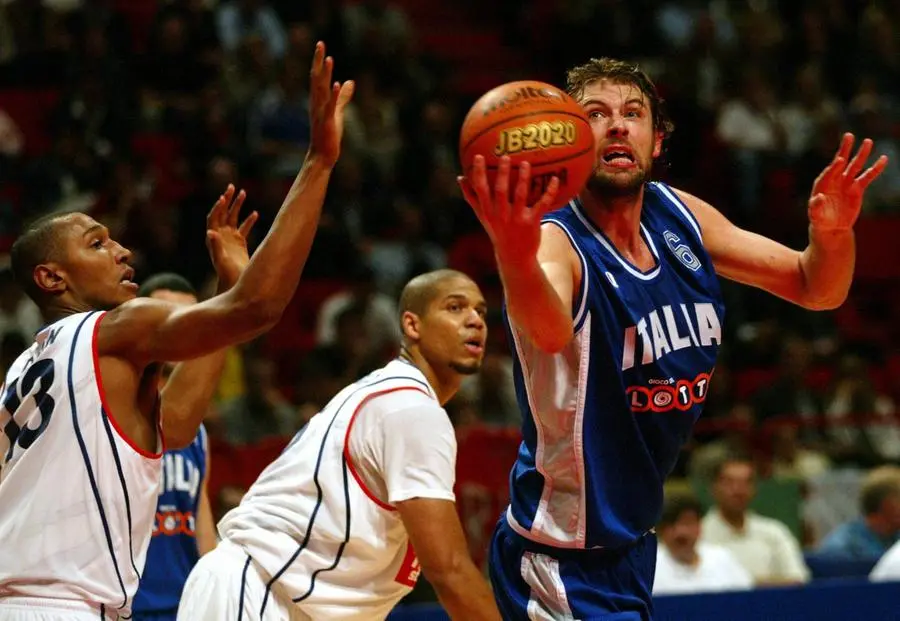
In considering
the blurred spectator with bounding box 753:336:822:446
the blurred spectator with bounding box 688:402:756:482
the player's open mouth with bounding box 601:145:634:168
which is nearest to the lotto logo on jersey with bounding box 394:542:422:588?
the player's open mouth with bounding box 601:145:634:168

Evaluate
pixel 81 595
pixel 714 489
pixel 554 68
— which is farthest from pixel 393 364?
pixel 554 68

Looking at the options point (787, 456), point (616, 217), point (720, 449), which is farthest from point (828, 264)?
point (787, 456)

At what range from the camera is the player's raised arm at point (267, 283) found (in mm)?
3777

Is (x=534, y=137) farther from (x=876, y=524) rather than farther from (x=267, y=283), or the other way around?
(x=876, y=524)

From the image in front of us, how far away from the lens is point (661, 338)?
4055 mm

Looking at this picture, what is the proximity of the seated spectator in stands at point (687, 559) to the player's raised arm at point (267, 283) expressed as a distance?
4728mm

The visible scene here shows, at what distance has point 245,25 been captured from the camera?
1284 cm

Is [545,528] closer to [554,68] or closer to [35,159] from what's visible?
[35,159]

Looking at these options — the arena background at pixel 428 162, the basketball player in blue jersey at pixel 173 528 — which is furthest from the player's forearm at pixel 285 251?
the arena background at pixel 428 162

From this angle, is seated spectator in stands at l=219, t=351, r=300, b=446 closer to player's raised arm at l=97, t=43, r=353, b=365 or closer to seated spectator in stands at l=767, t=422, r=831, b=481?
seated spectator in stands at l=767, t=422, r=831, b=481

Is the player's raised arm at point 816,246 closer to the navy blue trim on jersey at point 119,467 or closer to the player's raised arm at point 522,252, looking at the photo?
the player's raised arm at point 522,252

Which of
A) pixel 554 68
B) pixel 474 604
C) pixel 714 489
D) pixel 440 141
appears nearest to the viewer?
pixel 474 604


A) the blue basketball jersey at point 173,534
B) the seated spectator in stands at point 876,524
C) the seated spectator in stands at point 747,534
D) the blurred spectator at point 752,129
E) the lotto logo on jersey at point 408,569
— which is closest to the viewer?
the lotto logo on jersey at point 408,569

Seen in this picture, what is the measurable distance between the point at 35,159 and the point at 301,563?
7375mm
